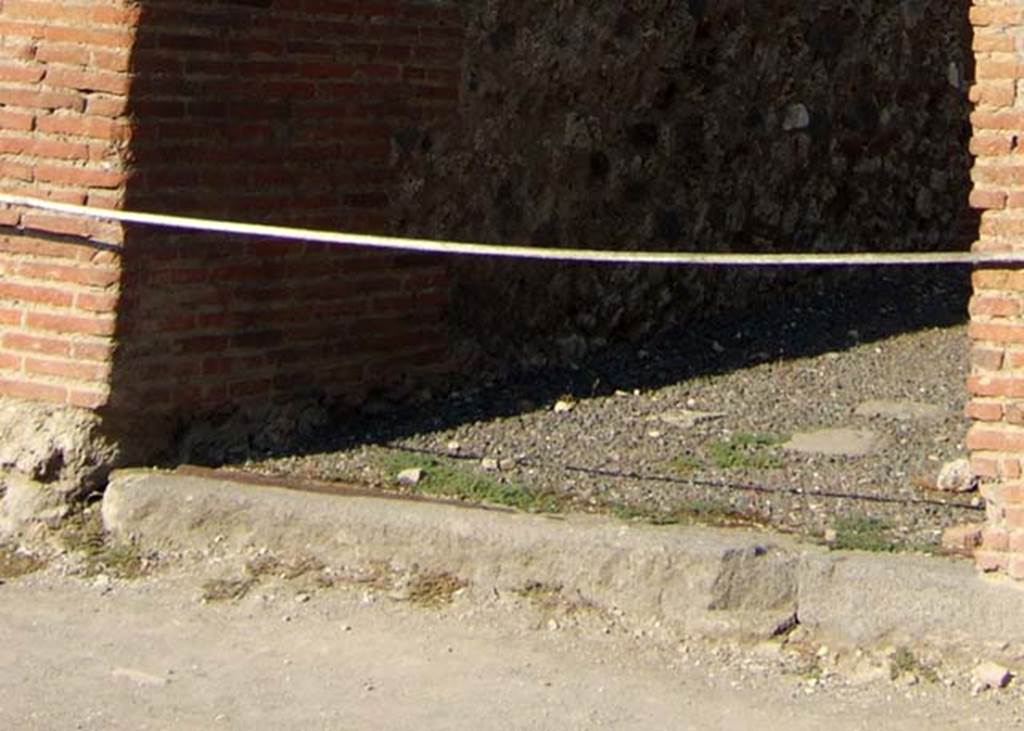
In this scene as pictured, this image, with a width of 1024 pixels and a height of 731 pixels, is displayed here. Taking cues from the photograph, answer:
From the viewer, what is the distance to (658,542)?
632 cm

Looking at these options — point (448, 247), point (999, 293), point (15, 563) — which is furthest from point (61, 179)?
point (999, 293)

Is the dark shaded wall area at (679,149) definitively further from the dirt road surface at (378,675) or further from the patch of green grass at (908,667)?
the patch of green grass at (908,667)

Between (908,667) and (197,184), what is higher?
(197,184)

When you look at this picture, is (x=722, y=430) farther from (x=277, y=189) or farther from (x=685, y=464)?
(x=277, y=189)

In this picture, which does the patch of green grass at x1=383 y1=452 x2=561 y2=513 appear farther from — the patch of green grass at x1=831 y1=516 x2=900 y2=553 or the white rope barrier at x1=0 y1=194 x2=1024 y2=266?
the patch of green grass at x1=831 y1=516 x2=900 y2=553

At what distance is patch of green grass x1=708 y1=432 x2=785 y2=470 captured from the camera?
24.2 ft

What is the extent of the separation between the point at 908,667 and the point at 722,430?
6.45 feet

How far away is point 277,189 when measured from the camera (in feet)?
24.7

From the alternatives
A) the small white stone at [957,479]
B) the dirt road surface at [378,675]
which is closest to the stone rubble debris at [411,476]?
the dirt road surface at [378,675]

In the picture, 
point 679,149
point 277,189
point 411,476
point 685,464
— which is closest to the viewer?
point 411,476

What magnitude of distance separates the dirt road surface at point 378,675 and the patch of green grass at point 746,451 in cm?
123

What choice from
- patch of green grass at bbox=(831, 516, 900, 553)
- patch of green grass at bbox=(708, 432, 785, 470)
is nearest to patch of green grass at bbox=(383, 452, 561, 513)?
patch of green grass at bbox=(708, 432, 785, 470)

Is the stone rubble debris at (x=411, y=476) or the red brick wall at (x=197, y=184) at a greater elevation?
the red brick wall at (x=197, y=184)

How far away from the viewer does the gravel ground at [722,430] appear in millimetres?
6922
